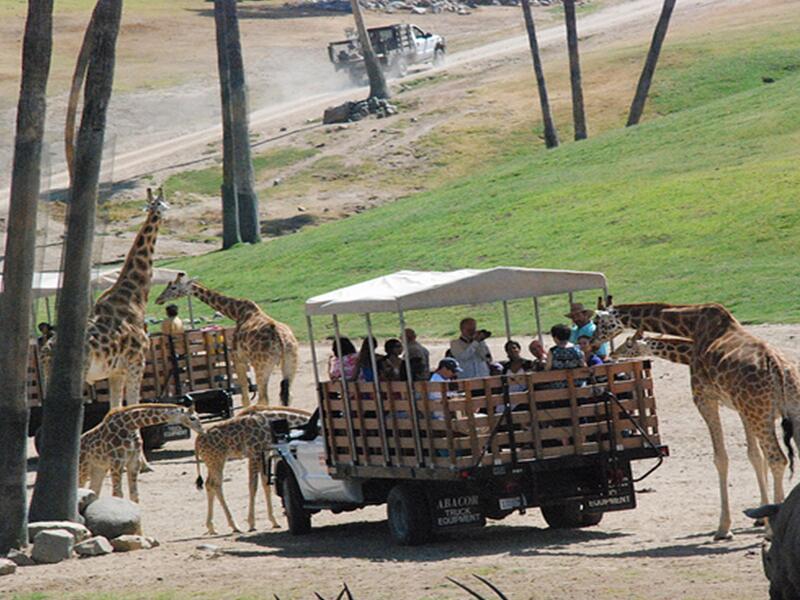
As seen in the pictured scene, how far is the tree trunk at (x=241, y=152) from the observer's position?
56.5 meters

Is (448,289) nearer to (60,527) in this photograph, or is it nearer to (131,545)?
(131,545)

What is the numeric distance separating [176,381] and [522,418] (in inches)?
487

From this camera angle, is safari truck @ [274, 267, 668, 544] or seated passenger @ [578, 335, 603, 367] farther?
seated passenger @ [578, 335, 603, 367]

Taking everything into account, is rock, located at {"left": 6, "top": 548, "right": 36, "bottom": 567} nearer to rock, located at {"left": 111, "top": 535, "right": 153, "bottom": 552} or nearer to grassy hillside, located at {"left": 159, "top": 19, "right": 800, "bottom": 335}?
rock, located at {"left": 111, "top": 535, "right": 153, "bottom": 552}

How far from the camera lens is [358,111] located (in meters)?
70.1

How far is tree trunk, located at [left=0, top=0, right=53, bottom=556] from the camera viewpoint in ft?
63.6

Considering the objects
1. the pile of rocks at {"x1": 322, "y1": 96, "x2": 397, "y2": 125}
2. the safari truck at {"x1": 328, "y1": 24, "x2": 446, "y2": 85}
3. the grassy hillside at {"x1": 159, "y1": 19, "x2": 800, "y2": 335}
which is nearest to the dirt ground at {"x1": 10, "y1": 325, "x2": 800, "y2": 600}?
the grassy hillside at {"x1": 159, "y1": 19, "x2": 800, "y2": 335}

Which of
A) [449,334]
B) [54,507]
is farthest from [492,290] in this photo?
[449,334]

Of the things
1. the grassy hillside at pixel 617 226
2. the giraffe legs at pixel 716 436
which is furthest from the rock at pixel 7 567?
the grassy hillside at pixel 617 226

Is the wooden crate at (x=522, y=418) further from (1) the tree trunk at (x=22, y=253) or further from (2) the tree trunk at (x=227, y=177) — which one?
(2) the tree trunk at (x=227, y=177)

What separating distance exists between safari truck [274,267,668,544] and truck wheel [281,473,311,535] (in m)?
1.07

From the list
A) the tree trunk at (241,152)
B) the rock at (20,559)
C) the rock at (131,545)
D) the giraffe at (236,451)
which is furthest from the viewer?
the tree trunk at (241,152)

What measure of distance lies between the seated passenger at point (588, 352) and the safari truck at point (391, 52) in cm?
6105

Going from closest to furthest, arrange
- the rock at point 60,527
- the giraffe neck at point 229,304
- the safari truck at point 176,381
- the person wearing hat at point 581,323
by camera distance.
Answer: the rock at point 60,527
the person wearing hat at point 581,323
the safari truck at point 176,381
the giraffe neck at point 229,304
